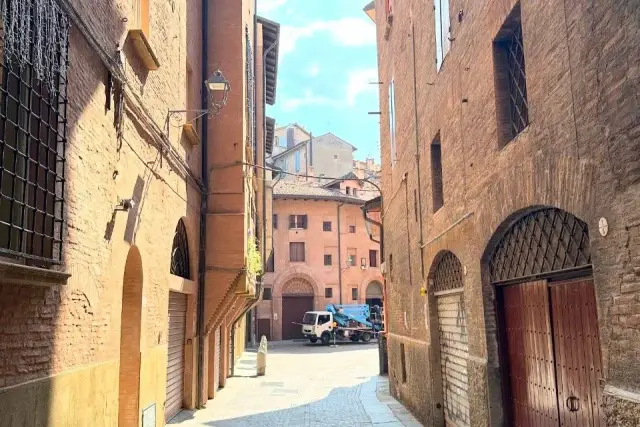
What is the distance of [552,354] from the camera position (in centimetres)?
630

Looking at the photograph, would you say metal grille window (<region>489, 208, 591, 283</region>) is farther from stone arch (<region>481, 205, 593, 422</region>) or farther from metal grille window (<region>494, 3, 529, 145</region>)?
metal grille window (<region>494, 3, 529, 145</region>)

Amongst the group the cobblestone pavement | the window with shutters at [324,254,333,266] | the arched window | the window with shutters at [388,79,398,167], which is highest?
the window with shutters at [388,79,398,167]

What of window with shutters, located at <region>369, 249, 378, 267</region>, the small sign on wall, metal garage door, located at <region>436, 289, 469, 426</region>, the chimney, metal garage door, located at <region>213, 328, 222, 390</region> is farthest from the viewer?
the chimney

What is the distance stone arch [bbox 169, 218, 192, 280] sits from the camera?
1133 cm

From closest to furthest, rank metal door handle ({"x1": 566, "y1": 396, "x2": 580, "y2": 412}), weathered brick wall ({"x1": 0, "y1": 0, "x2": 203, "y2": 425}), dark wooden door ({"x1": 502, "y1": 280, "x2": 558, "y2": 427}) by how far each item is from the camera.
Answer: weathered brick wall ({"x1": 0, "y1": 0, "x2": 203, "y2": 425}) → metal door handle ({"x1": 566, "y1": 396, "x2": 580, "y2": 412}) → dark wooden door ({"x1": 502, "y1": 280, "x2": 558, "y2": 427})

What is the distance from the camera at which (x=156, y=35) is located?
9.02 m

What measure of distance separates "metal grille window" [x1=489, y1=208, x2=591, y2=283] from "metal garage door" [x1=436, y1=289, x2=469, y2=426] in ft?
6.30

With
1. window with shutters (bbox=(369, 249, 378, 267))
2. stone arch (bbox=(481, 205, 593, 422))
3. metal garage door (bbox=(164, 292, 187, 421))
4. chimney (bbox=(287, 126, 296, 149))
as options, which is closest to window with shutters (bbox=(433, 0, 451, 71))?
stone arch (bbox=(481, 205, 593, 422))

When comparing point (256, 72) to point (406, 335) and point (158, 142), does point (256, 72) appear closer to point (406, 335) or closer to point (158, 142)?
point (406, 335)

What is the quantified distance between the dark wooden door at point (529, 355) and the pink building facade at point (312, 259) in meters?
35.0

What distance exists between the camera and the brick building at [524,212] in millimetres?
4402

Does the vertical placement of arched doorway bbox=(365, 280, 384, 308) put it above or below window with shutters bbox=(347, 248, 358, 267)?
below

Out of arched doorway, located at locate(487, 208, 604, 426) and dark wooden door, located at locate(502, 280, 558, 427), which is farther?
dark wooden door, located at locate(502, 280, 558, 427)

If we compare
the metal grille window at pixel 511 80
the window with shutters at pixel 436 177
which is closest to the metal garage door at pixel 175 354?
the window with shutters at pixel 436 177
